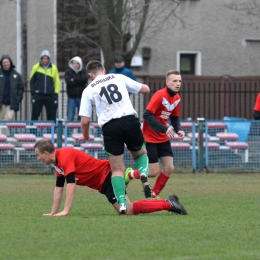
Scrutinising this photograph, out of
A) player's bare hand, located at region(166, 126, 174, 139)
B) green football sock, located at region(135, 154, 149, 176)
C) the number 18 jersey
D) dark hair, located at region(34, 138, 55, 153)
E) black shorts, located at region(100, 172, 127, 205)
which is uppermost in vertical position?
the number 18 jersey

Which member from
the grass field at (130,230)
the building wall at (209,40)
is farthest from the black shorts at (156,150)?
the building wall at (209,40)

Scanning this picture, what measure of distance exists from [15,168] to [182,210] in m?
7.51

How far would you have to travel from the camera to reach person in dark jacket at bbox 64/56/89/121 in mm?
17953

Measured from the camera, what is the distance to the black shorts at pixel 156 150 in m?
10.9

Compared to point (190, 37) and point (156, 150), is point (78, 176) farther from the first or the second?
point (190, 37)

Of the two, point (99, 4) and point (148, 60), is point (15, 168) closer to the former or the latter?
point (99, 4)

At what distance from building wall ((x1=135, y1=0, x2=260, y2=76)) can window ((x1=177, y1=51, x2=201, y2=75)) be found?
17 cm

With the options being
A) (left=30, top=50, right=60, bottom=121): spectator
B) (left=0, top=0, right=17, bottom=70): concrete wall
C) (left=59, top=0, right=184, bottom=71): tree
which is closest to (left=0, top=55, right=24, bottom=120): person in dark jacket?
(left=30, top=50, right=60, bottom=121): spectator

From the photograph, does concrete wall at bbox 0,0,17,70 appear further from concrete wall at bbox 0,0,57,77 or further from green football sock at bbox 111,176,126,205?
green football sock at bbox 111,176,126,205

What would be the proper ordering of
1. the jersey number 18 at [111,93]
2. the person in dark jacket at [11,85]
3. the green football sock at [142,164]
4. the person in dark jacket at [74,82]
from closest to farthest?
the jersey number 18 at [111,93] → the green football sock at [142,164] → the person in dark jacket at [11,85] → the person in dark jacket at [74,82]

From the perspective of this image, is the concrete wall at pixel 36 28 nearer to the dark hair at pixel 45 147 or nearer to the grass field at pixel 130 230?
the grass field at pixel 130 230

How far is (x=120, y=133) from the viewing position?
8.99m

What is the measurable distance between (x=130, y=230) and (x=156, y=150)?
11.9ft

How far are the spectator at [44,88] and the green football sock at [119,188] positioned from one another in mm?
9097
